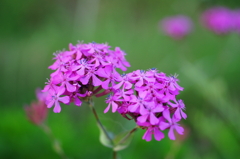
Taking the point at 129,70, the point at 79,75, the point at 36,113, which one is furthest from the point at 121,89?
the point at 129,70

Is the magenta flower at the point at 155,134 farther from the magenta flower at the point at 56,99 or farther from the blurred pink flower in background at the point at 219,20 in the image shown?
the blurred pink flower in background at the point at 219,20

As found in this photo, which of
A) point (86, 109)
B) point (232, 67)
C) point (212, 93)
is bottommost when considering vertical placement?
point (86, 109)

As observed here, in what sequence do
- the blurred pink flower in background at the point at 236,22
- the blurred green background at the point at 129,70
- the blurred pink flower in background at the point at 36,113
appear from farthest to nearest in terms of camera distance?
the blurred pink flower in background at the point at 236,22, the blurred green background at the point at 129,70, the blurred pink flower in background at the point at 36,113

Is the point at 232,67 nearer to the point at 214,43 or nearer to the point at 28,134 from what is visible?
the point at 214,43

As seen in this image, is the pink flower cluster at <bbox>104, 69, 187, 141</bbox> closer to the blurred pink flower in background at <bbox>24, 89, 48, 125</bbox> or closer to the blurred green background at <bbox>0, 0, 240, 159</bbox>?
the blurred green background at <bbox>0, 0, 240, 159</bbox>

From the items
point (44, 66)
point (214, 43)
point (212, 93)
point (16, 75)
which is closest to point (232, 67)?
point (214, 43)

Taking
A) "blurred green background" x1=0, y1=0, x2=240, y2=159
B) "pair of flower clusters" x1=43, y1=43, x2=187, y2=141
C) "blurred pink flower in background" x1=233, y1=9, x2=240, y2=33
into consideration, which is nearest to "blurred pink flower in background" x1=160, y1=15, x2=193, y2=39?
"blurred green background" x1=0, y1=0, x2=240, y2=159

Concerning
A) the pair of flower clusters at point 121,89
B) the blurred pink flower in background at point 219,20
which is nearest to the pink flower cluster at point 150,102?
the pair of flower clusters at point 121,89
